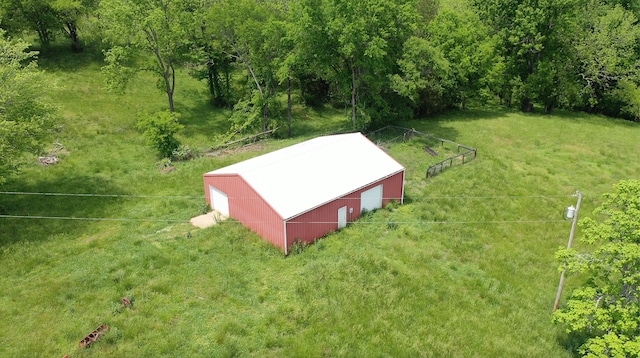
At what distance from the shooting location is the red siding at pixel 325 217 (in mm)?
20562

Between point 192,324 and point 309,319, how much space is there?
14.3 ft

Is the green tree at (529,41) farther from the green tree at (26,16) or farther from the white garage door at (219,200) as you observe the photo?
the green tree at (26,16)

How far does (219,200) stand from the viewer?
24.1m

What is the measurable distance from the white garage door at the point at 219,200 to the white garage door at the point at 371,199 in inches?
294

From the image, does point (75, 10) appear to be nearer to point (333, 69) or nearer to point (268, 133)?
point (268, 133)

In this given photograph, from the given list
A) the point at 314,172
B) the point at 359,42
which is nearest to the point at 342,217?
the point at 314,172

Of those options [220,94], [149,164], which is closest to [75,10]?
[220,94]

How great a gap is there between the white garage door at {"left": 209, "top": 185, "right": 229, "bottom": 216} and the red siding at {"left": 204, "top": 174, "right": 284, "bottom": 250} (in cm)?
34

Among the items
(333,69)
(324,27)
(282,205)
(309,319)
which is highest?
(324,27)

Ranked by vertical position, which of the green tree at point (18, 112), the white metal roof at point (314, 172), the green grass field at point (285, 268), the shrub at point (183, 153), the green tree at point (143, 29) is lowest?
the green grass field at point (285, 268)

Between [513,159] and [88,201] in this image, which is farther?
[513,159]

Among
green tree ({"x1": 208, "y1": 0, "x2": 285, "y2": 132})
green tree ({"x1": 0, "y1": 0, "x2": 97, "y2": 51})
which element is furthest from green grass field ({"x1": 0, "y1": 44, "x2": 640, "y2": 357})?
green tree ({"x1": 0, "y1": 0, "x2": 97, "y2": 51})

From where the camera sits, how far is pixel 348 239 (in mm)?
21781

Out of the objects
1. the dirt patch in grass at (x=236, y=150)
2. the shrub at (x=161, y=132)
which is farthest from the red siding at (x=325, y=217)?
the shrub at (x=161, y=132)
